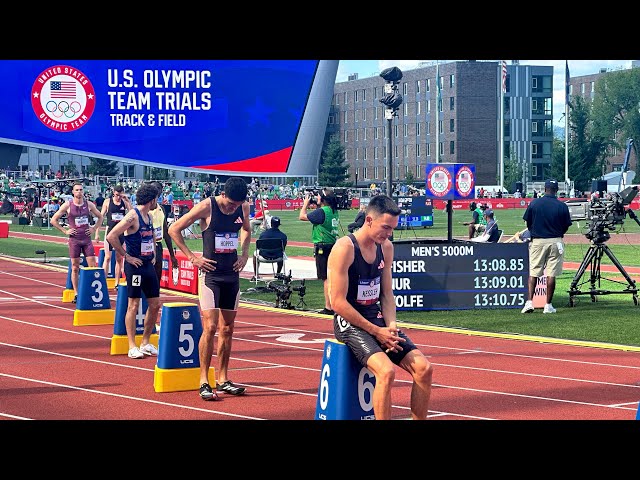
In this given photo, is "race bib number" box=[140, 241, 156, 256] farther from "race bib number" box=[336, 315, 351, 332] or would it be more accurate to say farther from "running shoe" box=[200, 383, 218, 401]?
"race bib number" box=[336, 315, 351, 332]

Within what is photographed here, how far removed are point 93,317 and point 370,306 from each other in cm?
909

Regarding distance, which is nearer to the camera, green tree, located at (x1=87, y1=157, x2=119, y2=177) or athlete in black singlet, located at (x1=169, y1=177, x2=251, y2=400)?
athlete in black singlet, located at (x1=169, y1=177, x2=251, y2=400)

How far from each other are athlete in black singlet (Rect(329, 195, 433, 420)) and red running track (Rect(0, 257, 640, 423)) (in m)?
1.78

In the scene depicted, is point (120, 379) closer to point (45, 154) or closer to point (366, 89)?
point (45, 154)

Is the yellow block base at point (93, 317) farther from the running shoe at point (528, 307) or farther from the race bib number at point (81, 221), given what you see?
the running shoe at point (528, 307)

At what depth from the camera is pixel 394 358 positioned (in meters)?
7.40

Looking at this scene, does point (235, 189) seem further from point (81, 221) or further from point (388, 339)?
point (81, 221)

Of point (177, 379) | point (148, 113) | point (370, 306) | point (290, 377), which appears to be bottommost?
point (290, 377)

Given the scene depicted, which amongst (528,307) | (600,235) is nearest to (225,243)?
(528,307)

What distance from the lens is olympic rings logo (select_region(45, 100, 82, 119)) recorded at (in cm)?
2828

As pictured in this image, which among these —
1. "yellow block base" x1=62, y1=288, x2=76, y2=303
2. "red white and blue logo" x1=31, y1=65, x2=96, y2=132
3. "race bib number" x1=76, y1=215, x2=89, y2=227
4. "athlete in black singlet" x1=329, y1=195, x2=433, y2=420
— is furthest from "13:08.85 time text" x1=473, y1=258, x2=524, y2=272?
"red white and blue logo" x1=31, y1=65, x2=96, y2=132

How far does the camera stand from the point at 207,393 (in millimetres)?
9703

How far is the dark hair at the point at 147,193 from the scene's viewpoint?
1216 centimetres

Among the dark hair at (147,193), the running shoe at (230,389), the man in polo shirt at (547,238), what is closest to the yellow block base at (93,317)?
the dark hair at (147,193)
